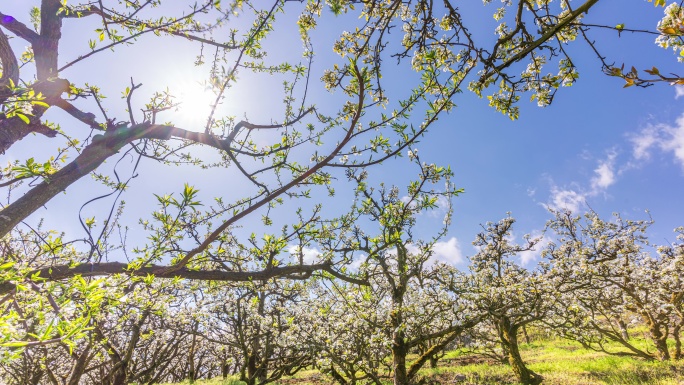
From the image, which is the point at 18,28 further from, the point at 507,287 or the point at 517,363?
the point at 517,363

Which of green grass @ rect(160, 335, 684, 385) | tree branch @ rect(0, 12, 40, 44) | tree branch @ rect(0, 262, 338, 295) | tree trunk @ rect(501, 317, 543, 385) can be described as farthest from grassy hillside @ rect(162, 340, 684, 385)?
tree branch @ rect(0, 12, 40, 44)

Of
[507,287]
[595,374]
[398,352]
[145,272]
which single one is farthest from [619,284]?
[145,272]

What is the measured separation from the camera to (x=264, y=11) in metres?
3.54

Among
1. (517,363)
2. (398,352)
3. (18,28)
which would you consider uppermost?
(18,28)

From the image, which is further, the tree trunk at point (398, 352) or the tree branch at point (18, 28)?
the tree trunk at point (398, 352)

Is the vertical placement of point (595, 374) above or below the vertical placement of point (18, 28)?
below

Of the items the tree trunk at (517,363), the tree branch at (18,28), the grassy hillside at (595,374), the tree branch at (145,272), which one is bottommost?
the grassy hillside at (595,374)

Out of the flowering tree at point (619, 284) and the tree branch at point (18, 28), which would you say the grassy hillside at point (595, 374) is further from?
the tree branch at point (18, 28)

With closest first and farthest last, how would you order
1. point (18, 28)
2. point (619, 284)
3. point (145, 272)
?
point (145, 272)
point (18, 28)
point (619, 284)

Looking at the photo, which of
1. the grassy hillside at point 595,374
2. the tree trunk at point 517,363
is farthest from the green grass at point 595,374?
the tree trunk at point 517,363

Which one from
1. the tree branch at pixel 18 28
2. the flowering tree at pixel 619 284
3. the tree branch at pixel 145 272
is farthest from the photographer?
the flowering tree at pixel 619 284

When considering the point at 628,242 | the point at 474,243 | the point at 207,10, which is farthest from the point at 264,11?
the point at 628,242

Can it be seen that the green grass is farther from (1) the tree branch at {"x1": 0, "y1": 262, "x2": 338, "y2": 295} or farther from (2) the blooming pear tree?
(1) the tree branch at {"x1": 0, "y1": 262, "x2": 338, "y2": 295}

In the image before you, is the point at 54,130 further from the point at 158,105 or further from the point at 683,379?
the point at 683,379
